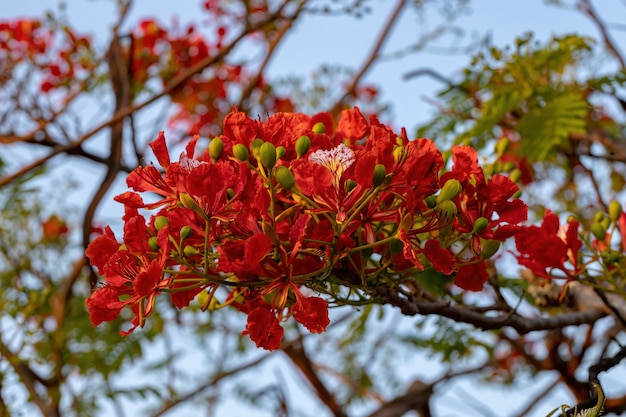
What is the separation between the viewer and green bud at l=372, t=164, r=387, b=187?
1010mm

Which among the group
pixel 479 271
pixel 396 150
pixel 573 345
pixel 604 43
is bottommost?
pixel 479 271

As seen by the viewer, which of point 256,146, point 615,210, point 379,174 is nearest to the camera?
point 379,174

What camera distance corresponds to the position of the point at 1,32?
4293mm

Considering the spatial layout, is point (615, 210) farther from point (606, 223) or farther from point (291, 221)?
point (291, 221)

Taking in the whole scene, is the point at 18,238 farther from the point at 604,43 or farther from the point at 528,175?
the point at 604,43

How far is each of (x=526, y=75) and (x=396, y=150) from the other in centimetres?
129

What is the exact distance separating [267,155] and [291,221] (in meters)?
0.13

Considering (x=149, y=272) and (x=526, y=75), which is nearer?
(x=149, y=272)

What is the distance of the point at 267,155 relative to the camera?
1038 mm

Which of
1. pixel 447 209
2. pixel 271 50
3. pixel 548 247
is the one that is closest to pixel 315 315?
pixel 447 209

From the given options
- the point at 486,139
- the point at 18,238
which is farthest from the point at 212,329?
the point at 486,139

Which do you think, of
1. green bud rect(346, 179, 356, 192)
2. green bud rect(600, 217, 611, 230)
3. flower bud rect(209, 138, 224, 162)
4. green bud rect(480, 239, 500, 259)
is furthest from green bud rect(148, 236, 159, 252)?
green bud rect(600, 217, 611, 230)

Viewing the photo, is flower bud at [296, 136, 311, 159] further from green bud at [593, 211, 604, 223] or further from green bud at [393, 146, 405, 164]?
green bud at [593, 211, 604, 223]

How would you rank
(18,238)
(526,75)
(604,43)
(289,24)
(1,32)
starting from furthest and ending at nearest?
(1,32) < (18,238) < (289,24) < (604,43) < (526,75)
